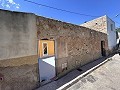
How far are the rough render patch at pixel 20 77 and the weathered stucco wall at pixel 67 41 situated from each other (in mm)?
1706

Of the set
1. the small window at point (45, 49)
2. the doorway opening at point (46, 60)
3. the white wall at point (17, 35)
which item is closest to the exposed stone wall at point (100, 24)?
the doorway opening at point (46, 60)

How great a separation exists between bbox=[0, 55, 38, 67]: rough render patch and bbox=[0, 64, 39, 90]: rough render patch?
128 millimetres

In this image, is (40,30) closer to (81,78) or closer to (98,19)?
(81,78)

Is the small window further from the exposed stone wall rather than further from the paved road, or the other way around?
the exposed stone wall

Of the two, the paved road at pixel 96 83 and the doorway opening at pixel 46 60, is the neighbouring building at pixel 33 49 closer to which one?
the doorway opening at pixel 46 60

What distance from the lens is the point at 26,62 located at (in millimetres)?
5113

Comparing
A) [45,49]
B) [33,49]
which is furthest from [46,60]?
[33,49]

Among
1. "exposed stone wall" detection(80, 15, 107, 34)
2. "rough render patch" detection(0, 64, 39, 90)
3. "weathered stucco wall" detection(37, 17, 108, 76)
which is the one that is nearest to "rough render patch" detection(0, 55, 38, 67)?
"rough render patch" detection(0, 64, 39, 90)

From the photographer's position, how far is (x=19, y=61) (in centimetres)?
485

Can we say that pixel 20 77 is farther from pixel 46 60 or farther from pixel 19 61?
pixel 46 60

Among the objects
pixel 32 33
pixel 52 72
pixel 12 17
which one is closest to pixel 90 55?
pixel 52 72

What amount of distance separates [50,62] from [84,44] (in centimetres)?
457

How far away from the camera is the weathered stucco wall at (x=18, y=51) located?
14.3 feet

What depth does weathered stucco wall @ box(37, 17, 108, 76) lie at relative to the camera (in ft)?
20.8
